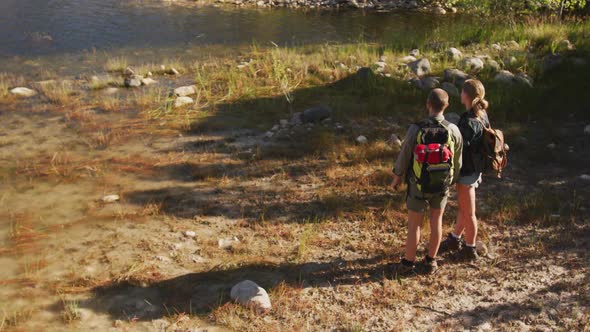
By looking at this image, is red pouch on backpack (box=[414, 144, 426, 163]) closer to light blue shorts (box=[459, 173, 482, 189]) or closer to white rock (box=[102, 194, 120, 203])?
light blue shorts (box=[459, 173, 482, 189])

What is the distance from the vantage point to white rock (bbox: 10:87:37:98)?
37.6 ft

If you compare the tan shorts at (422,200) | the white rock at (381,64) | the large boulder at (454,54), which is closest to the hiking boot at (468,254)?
the tan shorts at (422,200)

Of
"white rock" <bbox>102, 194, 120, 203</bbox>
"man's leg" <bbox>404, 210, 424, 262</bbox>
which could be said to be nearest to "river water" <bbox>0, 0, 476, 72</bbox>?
"white rock" <bbox>102, 194, 120, 203</bbox>

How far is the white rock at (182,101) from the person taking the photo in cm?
1043

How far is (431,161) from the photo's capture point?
4.72 metres

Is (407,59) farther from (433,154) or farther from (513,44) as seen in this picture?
(433,154)

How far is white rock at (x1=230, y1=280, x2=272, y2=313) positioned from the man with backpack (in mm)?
1582

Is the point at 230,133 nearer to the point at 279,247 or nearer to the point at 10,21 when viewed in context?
the point at 279,247

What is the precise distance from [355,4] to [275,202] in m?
22.1

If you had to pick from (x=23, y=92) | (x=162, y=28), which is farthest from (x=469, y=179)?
(x=162, y=28)

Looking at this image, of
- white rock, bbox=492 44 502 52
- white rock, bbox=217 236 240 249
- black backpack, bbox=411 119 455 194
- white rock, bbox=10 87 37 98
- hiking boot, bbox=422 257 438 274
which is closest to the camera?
black backpack, bbox=411 119 455 194

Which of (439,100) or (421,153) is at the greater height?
(439,100)

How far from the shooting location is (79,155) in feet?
26.9

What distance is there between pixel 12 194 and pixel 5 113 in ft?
13.3
